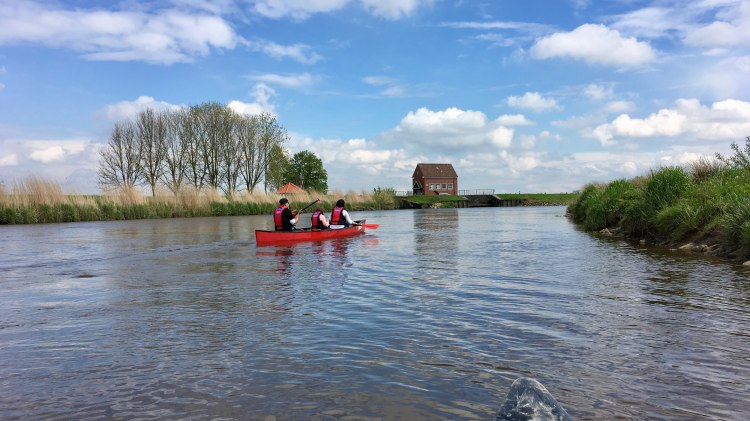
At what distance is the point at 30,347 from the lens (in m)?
5.19

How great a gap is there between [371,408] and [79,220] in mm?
31110

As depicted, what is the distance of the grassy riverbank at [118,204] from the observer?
2680cm

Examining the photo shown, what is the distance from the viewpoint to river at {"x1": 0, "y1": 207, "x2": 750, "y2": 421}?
368 centimetres

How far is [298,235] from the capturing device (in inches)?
630

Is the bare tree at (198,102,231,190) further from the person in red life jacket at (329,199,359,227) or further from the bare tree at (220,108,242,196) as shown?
the person in red life jacket at (329,199,359,227)

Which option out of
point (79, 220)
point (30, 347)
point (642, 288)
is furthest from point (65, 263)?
point (79, 220)

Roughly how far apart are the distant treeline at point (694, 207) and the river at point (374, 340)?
3.55 ft

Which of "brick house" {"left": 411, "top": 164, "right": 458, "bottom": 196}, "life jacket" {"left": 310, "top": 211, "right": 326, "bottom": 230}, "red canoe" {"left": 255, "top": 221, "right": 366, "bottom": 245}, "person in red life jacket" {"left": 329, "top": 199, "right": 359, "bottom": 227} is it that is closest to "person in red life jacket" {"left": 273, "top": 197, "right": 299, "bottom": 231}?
"red canoe" {"left": 255, "top": 221, "right": 366, "bottom": 245}

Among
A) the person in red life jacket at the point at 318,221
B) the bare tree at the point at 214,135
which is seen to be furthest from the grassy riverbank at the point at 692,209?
the bare tree at the point at 214,135

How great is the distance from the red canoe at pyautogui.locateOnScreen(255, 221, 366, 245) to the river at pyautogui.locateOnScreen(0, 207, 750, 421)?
452cm

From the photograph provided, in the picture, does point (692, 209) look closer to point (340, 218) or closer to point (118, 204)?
point (340, 218)

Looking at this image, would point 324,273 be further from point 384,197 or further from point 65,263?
point 384,197

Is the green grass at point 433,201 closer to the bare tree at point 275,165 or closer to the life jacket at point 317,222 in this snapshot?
the bare tree at point 275,165

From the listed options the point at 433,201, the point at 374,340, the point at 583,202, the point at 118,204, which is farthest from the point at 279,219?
the point at 433,201
